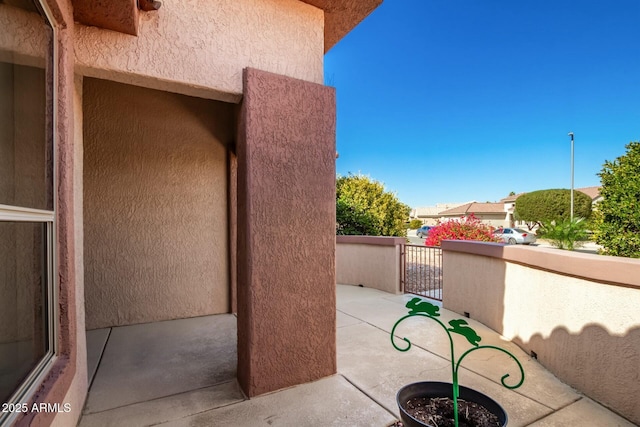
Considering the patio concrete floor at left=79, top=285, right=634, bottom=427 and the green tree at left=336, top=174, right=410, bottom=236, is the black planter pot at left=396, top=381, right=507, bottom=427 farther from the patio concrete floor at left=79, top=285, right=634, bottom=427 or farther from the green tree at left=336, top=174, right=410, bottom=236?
the green tree at left=336, top=174, right=410, bottom=236

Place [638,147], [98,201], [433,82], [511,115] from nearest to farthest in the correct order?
[98,201]
[638,147]
[433,82]
[511,115]

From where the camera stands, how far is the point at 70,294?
2.03 meters

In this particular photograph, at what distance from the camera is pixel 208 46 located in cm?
257

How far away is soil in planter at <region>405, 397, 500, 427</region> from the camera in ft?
5.44

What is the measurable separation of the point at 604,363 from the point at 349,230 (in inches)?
275

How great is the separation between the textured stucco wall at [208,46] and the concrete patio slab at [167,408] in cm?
272

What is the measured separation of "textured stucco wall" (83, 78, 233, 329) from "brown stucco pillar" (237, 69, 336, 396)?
2442mm

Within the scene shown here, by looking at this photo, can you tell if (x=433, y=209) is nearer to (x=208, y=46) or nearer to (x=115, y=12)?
(x=208, y=46)

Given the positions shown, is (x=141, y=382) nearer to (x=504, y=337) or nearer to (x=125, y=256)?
(x=125, y=256)

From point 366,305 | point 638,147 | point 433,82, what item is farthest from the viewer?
point 433,82

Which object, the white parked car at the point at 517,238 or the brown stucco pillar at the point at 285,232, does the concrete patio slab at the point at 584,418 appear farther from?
the white parked car at the point at 517,238

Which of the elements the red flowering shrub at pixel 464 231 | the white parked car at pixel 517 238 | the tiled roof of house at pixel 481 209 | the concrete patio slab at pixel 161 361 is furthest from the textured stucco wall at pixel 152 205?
the tiled roof of house at pixel 481 209

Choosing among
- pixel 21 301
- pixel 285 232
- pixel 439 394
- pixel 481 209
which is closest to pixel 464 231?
pixel 285 232

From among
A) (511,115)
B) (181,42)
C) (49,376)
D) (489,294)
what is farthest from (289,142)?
(511,115)
